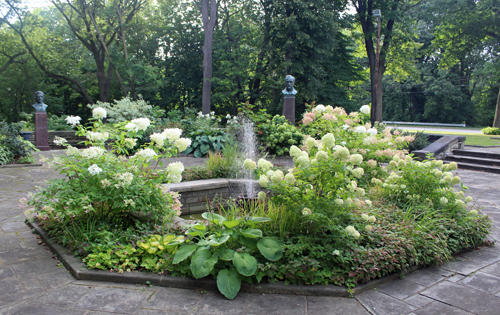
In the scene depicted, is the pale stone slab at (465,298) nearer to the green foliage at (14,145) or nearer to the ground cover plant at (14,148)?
the ground cover plant at (14,148)

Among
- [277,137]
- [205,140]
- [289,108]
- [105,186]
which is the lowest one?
[105,186]

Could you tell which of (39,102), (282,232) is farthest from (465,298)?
(39,102)

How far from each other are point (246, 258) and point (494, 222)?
11.7 ft

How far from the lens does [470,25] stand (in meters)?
19.0

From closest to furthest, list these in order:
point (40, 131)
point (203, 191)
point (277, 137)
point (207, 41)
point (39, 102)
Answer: point (203, 191), point (277, 137), point (40, 131), point (39, 102), point (207, 41)

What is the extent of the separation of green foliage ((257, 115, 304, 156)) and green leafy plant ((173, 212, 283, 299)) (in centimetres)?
506

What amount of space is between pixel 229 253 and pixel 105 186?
1.22 m

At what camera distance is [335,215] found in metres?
2.98

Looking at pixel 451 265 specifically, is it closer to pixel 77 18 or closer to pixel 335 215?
pixel 335 215

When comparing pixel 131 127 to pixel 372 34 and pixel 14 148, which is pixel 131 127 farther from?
pixel 372 34

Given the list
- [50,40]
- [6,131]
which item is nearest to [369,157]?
[6,131]

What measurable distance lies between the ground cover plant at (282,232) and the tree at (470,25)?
19.7m

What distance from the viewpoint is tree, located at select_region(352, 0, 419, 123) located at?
17906 mm

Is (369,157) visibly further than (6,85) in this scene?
No
